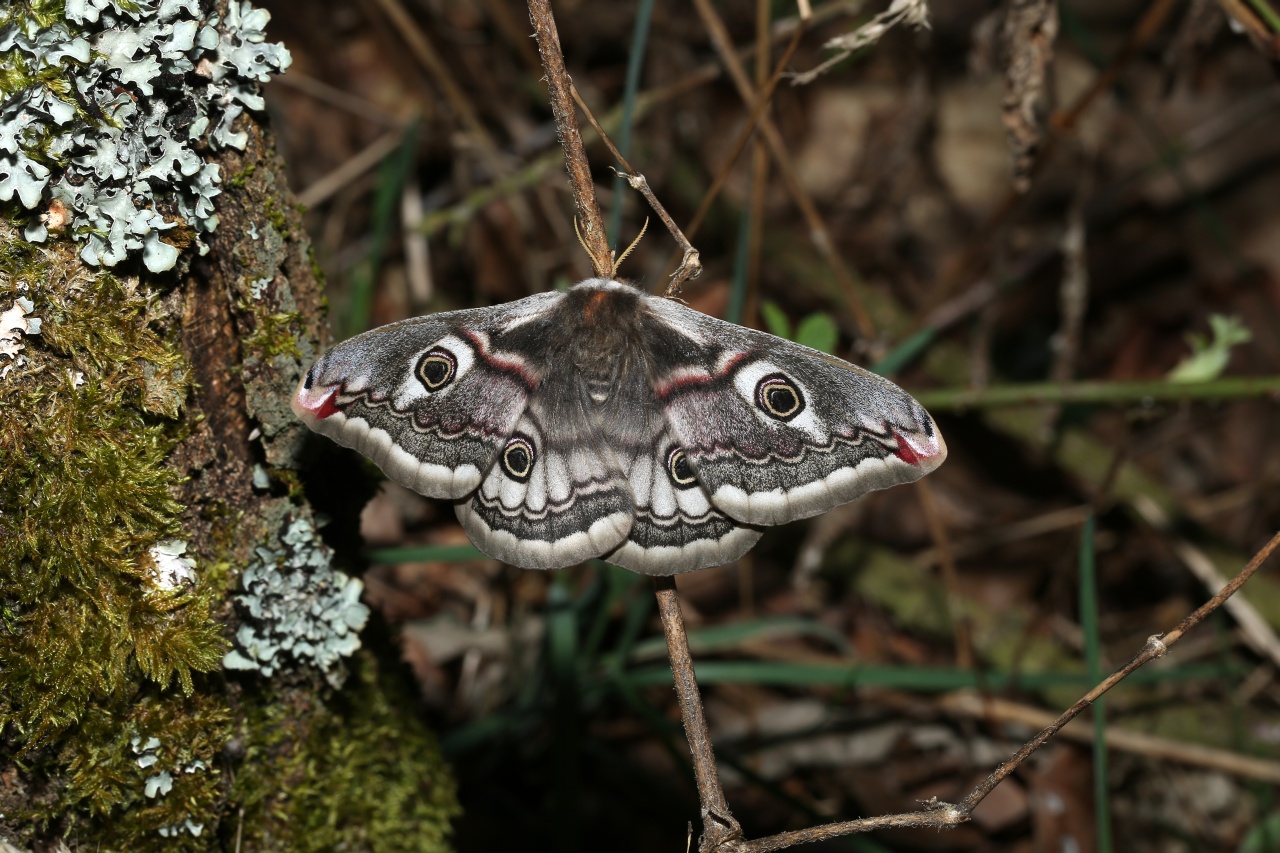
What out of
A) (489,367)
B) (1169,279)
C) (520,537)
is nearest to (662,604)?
(520,537)

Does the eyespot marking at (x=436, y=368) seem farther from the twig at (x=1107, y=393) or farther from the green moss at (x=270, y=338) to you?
the twig at (x=1107, y=393)

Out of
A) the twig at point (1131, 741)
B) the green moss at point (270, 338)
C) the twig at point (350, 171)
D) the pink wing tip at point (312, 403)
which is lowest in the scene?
the twig at point (1131, 741)

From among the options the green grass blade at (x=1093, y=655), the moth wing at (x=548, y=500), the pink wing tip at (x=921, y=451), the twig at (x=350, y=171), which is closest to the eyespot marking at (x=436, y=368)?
the moth wing at (x=548, y=500)

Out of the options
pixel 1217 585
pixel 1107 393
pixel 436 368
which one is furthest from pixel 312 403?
pixel 1217 585

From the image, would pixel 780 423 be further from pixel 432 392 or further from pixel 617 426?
pixel 432 392

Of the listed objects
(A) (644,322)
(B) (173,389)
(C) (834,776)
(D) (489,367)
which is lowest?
(C) (834,776)

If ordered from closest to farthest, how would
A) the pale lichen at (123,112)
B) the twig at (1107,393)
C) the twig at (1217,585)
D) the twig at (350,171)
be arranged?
the pale lichen at (123,112) → the twig at (1107,393) → the twig at (1217,585) → the twig at (350,171)

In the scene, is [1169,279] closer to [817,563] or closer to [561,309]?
[817,563]
